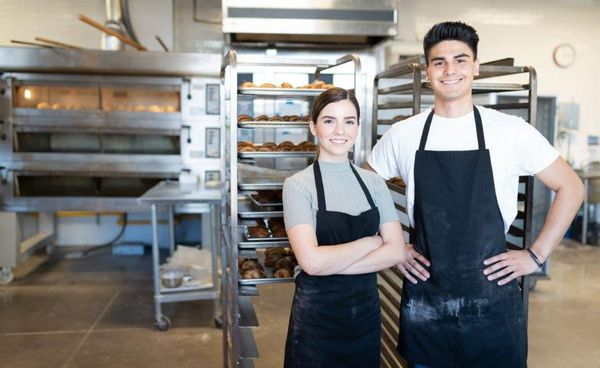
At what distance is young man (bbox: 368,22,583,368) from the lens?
1759mm

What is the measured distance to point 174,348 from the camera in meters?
3.61

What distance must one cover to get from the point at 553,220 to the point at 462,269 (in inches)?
13.6

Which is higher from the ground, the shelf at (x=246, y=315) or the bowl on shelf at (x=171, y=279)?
the shelf at (x=246, y=315)

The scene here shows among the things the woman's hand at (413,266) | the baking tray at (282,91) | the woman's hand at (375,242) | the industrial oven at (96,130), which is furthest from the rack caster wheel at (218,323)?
the woman's hand at (375,242)

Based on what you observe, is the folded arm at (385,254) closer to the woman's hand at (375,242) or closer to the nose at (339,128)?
the woman's hand at (375,242)

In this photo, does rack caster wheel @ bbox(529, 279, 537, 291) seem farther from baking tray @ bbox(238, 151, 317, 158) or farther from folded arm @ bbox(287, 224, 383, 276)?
folded arm @ bbox(287, 224, 383, 276)

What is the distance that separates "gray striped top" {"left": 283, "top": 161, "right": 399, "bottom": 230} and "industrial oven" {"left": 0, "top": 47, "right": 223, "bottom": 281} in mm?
3526

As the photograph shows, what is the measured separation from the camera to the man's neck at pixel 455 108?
1.79 metres

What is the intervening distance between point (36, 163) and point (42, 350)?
7.47ft

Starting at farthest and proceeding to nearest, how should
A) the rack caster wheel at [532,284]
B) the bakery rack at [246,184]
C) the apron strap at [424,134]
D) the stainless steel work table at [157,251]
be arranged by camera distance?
1. the rack caster wheel at [532,284]
2. the stainless steel work table at [157,251]
3. the bakery rack at [246,184]
4. the apron strap at [424,134]

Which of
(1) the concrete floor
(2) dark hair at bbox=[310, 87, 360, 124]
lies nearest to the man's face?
(2) dark hair at bbox=[310, 87, 360, 124]

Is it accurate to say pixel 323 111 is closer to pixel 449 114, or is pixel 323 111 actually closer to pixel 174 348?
pixel 449 114

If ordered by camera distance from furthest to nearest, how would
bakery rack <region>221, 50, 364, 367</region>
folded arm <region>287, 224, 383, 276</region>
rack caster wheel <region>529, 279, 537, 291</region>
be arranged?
rack caster wheel <region>529, 279, 537, 291</region>, bakery rack <region>221, 50, 364, 367</region>, folded arm <region>287, 224, 383, 276</region>

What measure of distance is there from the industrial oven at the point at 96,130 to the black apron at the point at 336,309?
361 cm
